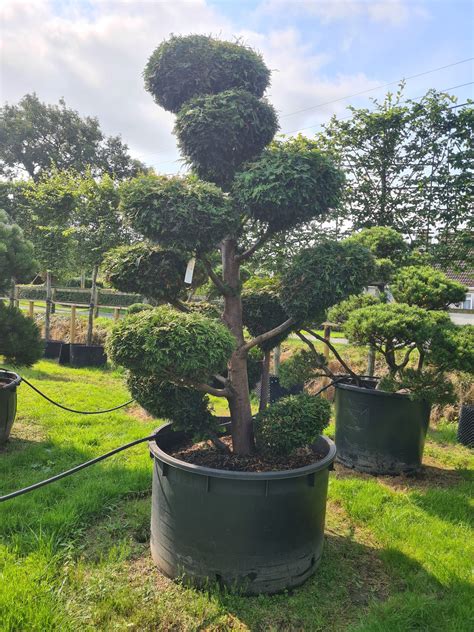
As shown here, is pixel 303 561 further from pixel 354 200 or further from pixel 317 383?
pixel 354 200

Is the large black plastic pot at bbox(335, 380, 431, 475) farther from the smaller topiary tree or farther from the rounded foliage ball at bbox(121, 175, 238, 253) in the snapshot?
the smaller topiary tree

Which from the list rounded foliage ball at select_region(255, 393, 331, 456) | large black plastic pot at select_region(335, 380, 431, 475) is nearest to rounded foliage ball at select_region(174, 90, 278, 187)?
rounded foliage ball at select_region(255, 393, 331, 456)

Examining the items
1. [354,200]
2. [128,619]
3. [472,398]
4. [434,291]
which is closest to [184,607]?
[128,619]

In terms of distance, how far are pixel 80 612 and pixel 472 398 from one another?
5.11 m

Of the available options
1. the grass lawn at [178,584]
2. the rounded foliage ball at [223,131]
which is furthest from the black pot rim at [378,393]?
the rounded foliage ball at [223,131]

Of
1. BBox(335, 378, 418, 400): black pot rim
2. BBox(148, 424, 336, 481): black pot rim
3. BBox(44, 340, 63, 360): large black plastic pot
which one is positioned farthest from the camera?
BBox(44, 340, 63, 360): large black plastic pot

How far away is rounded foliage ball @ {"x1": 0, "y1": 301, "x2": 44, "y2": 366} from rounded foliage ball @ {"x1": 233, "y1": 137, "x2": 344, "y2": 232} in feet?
11.0

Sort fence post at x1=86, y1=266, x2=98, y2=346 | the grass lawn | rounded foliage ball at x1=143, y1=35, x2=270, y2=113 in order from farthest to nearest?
fence post at x1=86, y1=266, x2=98, y2=346 → rounded foliage ball at x1=143, y1=35, x2=270, y2=113 → the grass lawn

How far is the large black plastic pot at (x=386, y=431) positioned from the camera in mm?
3816

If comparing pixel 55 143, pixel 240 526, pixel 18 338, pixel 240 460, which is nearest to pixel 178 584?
pixel 240 526

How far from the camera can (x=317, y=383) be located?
6.66m

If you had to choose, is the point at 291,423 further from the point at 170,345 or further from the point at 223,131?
the point at 223,131

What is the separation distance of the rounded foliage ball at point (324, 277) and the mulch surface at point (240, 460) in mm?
849

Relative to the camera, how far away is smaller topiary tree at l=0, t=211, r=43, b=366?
4.56 meters
